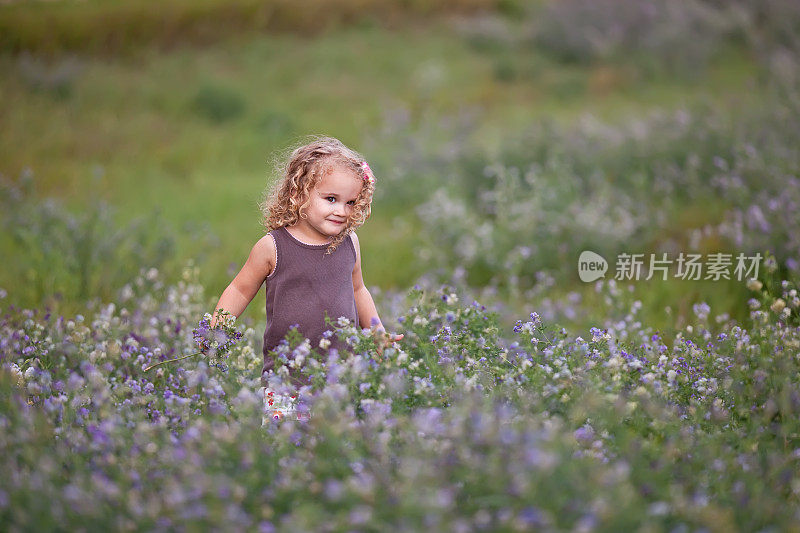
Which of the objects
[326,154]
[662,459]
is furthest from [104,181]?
[662,459]

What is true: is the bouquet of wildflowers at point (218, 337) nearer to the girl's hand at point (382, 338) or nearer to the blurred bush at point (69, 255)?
the girl's hand at point (382, 338)

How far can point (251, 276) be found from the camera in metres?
3.13

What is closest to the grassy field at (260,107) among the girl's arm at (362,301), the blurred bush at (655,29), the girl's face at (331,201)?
the blurred bush at (655,29)

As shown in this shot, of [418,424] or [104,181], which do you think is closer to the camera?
[418,424]

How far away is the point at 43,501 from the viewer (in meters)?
1.90

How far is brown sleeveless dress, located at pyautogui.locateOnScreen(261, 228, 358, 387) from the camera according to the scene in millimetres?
3100

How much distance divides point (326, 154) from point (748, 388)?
6.08 ft

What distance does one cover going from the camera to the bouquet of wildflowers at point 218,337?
2.92 metres

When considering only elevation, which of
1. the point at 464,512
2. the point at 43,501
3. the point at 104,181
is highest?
the point at 104,181

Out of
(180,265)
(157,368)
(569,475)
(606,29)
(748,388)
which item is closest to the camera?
(569,475)

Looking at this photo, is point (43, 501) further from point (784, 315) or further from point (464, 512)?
point (784, 315)

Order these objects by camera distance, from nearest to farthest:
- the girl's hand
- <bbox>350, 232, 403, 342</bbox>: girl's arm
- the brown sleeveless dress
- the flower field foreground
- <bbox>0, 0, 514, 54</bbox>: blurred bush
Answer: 1. the flower field foreground
2. the girl's hand
3. the brown sleeveless dress
4. <bbox>350, 232, 403, 342</bbox>: girl's arm
5. <bbox>0, 0, 514, 54</bbox>: blurred bush

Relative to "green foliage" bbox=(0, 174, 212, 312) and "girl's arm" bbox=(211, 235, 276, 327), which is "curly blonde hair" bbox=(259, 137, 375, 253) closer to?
"girl's arm" bbox=(211, 235, 276, 327)

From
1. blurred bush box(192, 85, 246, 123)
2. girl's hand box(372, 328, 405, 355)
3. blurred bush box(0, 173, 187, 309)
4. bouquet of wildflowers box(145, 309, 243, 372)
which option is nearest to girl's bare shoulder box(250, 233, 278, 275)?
bouquet of wildflowers box(145, 309, 243, 372)
